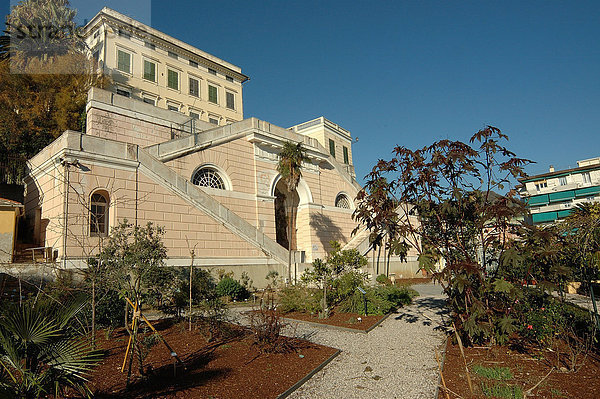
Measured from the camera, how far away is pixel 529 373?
5.73 metres

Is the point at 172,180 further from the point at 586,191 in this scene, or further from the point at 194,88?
the point at 586,191

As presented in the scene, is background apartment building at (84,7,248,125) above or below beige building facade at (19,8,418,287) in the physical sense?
above

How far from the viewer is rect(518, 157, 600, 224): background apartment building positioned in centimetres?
4838

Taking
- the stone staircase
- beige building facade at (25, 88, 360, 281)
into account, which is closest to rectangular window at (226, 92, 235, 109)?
beige building facade at (25, 88, 360, 281)

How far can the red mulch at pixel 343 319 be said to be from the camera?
9836mm

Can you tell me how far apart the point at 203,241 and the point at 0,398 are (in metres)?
14.7

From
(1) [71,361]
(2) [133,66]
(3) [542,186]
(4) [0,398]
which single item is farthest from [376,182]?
(3) [542,186]

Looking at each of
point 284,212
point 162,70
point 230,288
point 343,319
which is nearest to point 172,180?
point 230,288

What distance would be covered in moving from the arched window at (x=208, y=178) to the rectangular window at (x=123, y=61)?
1266cm

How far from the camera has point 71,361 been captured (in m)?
3.24

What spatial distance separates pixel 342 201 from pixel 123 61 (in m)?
19.3

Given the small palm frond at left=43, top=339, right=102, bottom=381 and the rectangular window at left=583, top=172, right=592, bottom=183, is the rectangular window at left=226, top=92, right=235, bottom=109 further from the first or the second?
the rectangular window at left=583, top=172, right=592, bottom=183

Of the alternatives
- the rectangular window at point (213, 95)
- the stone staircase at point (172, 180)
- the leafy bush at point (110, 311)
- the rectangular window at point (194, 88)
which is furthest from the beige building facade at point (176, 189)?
the rectangular window at point (213, 95)

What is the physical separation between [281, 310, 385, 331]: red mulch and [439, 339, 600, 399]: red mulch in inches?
111
